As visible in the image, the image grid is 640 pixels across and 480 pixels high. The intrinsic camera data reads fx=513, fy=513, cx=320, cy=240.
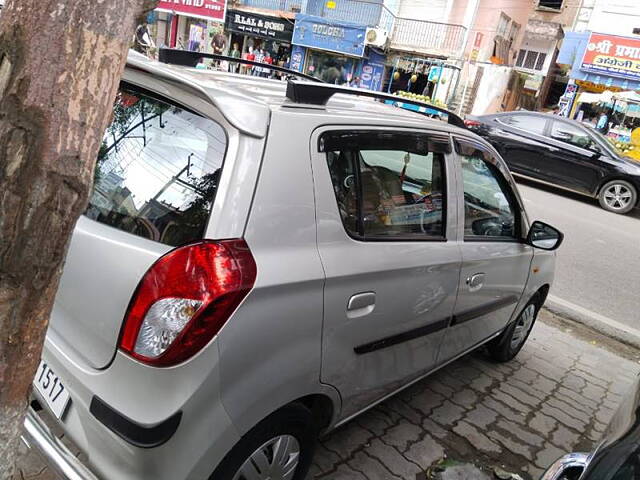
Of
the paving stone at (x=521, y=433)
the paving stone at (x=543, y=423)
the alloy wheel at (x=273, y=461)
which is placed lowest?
the paving stone at (x=543, y=423)

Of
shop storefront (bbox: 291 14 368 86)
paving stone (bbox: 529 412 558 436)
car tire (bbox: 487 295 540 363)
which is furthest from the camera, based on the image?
shop storefront (bbox: 291 14 368 86)

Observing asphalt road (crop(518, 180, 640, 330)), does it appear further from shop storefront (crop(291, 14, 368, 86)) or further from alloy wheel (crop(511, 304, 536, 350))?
shop storefront (crop(291, 14, 368, 86))

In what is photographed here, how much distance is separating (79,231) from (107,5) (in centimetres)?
106

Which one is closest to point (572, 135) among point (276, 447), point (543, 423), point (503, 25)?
point (543, 423)

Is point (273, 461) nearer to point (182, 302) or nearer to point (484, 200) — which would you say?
point (182, 302)

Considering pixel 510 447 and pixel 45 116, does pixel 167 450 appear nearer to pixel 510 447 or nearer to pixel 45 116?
pixel 45 116

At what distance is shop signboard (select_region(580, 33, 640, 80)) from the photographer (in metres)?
18.1

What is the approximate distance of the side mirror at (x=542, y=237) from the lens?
321 cm

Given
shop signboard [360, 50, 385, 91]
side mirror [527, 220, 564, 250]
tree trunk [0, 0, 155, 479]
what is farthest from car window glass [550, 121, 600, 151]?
shop signboard [360, 50, 385, 91]

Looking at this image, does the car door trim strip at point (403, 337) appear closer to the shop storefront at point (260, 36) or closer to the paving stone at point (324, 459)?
the paving stone at point (324, 459)

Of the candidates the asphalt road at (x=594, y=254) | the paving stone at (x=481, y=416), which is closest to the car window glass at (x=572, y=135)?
the asphalt road at (x=594, y=254)

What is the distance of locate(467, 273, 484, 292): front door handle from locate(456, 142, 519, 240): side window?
0.67 ft

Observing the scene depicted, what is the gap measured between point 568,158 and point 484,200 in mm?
8896

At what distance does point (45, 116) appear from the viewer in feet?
2.82
